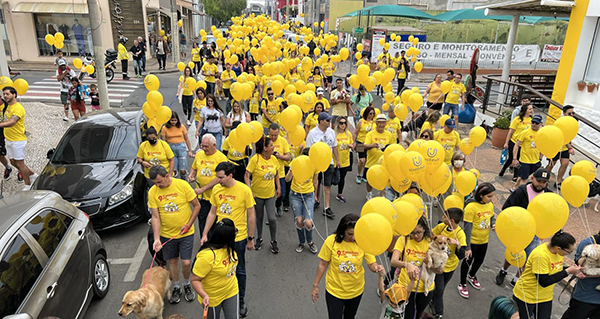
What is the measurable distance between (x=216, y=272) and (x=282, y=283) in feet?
6.36

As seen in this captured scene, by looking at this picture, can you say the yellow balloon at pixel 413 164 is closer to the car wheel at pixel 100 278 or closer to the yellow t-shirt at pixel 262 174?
the yellow t-shirt at pixel 262 174

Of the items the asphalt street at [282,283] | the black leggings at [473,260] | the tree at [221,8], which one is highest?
the tree at [221,8]

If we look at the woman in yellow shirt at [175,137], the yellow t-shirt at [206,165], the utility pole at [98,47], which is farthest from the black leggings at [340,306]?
the utility pole at [98,47]

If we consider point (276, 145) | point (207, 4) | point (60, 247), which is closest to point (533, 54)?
point (276, 145)

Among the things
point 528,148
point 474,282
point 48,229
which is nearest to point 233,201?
point 48,229

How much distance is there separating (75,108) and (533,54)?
25.0 meters

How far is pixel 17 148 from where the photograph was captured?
23.7 feet

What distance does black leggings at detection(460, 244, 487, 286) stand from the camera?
4.92 m

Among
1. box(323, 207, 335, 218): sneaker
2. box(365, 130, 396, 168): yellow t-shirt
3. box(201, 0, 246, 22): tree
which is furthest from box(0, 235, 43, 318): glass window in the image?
box(201, 0, 246, 22): tree

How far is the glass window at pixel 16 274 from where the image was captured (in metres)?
3.14

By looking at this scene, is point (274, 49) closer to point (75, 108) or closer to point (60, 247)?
point (75, 108)

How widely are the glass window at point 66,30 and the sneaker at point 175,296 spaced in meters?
21.6

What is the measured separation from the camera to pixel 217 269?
11.4 feet

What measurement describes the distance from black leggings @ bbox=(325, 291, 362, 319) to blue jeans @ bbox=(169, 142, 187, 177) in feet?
14.5
